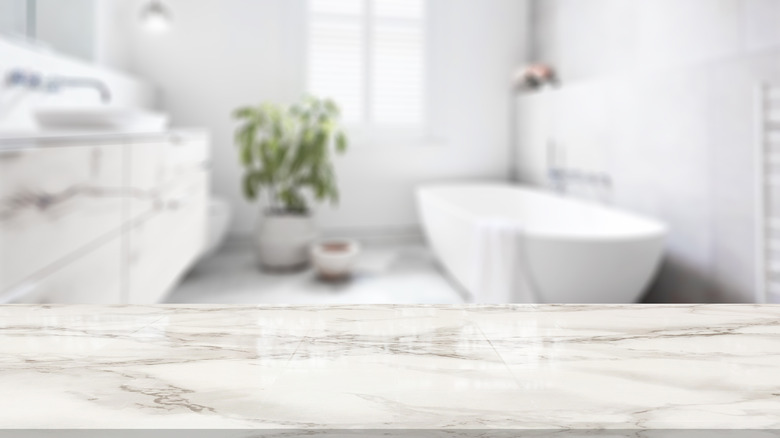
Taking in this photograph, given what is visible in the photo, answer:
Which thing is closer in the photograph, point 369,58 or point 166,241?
point 166,241

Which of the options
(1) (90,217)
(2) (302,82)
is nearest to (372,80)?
(2) (302,82)

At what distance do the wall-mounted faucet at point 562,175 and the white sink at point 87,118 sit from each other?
8.76 feet

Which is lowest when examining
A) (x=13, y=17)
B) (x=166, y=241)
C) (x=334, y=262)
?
(x=334, y=262)

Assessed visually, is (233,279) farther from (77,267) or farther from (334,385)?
(334,385)

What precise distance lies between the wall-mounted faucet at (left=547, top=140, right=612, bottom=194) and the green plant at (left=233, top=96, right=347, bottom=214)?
1519 mm

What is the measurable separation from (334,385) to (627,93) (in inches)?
119

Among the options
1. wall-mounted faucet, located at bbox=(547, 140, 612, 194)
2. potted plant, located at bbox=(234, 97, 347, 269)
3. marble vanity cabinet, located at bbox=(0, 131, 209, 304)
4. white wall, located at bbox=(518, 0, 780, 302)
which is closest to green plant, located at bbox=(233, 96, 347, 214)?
potted plant, located at bbox=(234, 97, 347, 269)

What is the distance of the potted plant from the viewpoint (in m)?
3.36

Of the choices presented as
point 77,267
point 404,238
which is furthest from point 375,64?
point 77,267

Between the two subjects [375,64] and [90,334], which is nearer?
[90,334]

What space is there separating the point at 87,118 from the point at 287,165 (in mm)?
1902

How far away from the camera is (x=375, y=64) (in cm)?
404

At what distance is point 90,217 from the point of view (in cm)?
134

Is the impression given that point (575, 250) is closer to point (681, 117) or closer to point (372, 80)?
point (681, 117)
